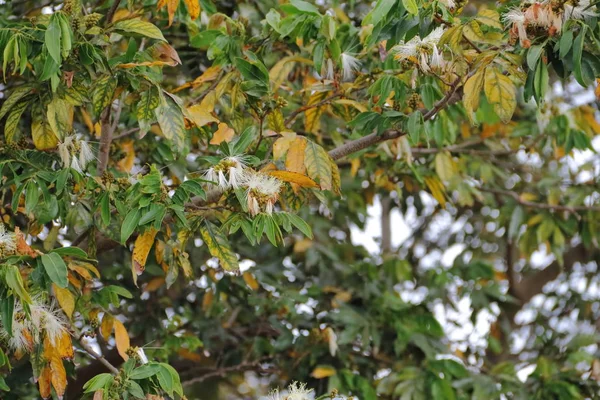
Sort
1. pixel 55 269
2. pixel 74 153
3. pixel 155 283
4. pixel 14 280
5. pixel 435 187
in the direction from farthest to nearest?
pixel 155 283 → pixel 435 187 → pixel 74 153 → pixel 55 269 → pixel 14 280

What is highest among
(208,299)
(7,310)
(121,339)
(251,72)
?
(251,72)

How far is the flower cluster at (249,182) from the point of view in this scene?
200 cm

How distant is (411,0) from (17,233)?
0.98 metres

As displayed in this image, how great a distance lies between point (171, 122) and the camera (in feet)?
7.02

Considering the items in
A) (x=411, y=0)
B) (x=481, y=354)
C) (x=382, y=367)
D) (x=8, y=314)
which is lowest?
(x=481, y=354)

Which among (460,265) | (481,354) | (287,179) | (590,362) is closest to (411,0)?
(287,179)

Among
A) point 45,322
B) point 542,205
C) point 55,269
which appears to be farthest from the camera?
point 542,205

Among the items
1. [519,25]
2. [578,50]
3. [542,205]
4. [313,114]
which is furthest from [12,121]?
[542,205]

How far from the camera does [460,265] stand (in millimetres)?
3873

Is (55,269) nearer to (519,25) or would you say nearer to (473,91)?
(473,91)

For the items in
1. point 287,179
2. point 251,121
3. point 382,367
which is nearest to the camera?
point 287,179

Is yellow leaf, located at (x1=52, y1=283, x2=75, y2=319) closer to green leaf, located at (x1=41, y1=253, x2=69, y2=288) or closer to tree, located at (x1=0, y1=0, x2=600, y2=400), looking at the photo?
tree, located at (x1=0, y1=0, x2=600, y2=400)

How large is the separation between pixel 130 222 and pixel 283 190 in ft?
1.64

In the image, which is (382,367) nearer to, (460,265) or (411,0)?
(460,265)
